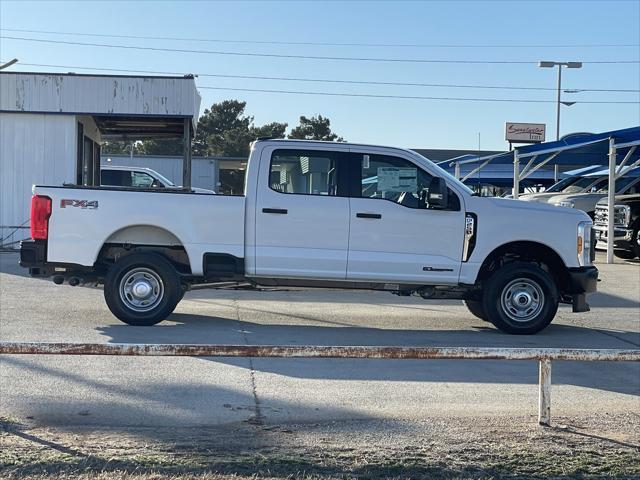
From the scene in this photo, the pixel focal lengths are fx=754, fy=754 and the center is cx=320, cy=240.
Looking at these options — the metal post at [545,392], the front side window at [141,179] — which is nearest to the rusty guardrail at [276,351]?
the metal post at [545,392]

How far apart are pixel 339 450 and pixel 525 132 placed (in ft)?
137

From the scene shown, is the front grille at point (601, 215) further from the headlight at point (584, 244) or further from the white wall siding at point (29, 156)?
the white wall siding at point (29, 156)

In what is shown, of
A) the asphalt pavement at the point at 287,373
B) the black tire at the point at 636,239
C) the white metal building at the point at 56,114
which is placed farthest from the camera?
the white metal building at the point at 56,114

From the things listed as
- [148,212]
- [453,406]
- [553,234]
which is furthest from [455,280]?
[148,212]

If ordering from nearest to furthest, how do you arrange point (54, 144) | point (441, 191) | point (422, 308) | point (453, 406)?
point (453, 406) < point (441, 191) < point (422, 308) < point (54, 144)

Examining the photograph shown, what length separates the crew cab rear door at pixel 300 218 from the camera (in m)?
9.15

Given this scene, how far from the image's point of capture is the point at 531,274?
9336mm

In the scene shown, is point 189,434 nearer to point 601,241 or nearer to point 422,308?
point 422,308

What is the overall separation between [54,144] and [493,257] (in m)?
13.4

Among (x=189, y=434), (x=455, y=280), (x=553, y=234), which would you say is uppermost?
(x=553, y=234)

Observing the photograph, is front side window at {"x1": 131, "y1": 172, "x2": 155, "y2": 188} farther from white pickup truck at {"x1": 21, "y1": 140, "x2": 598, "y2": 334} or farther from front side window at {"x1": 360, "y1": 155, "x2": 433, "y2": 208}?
front side window at {"x1": 360, "y1": 155, "x2": 433, "y2": 208}

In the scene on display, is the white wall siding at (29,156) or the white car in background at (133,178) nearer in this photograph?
the white wall siding at (29,156)

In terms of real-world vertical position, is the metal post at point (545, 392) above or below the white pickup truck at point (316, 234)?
below

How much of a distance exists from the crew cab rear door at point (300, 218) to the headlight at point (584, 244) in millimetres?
2906
